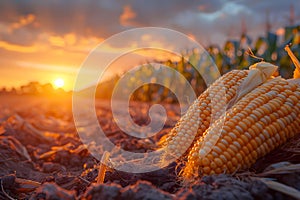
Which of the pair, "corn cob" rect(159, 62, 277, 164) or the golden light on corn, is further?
"corn cob" rect(159, 62, 277, 164)

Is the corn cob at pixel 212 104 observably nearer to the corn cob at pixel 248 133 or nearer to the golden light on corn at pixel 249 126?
the golden light on corn at pixel 249 126

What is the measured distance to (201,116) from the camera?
3.42m

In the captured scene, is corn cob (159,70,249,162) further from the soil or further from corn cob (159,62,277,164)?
the soil

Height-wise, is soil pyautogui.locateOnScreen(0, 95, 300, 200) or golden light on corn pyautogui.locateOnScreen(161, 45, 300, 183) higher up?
golden light on corn pyautogui.locateOnScreen(161, 45, 300, 183)

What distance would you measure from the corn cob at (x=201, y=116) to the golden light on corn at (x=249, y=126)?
2cm

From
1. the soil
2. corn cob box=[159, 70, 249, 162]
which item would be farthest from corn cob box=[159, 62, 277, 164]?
the soil

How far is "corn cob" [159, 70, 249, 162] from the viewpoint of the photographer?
3352 millimetres

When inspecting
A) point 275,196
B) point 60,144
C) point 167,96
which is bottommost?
point 275,196

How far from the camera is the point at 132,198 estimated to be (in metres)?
1.77

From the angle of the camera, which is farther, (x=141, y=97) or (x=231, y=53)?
(x=141, y=97)

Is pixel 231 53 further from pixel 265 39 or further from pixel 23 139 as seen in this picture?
pixel 23 139

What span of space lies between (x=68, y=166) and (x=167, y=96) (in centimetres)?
1949

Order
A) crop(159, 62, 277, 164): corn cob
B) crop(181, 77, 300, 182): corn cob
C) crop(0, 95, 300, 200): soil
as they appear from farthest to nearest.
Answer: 1. crop(159, 62, 277, 164): corn cob
2. crop(181, 77, 300, 182): corn cob
3. crop(0, 95, 300, 200): soil

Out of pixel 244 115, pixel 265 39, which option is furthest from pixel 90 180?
pixel 265 39
